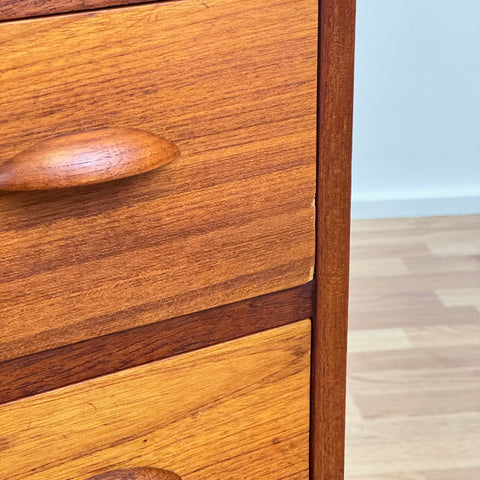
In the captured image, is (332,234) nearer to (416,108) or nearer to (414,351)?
(414,351)

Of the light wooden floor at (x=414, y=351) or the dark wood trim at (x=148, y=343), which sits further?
the light wooden floor at (x=414, y=351)

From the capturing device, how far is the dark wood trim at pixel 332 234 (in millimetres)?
470

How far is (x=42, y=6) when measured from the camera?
0.38 metres

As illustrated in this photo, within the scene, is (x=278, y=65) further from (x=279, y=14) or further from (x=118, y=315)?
(x=118, y=315)

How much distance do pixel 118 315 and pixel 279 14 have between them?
0.59 feet

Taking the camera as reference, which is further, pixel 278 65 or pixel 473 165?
pixel 473 165

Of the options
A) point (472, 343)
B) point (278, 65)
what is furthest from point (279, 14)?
point (472, 343)

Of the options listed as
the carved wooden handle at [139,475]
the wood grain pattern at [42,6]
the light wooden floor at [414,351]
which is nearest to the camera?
the wood grain pattern at [42,6]

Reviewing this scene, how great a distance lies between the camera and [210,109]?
44 centimetres

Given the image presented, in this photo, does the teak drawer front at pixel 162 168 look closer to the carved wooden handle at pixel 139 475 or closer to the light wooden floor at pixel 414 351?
the carved wooden handle at pixel 139 475

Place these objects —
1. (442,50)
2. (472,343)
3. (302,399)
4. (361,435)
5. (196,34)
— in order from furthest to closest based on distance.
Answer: (442,50) → (472,343) → (361,435) → (302,399) → (196,34)

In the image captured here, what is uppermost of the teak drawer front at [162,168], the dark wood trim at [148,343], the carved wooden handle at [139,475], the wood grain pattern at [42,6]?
the wood grain pattern at [42,6]

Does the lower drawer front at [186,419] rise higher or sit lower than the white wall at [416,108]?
higher

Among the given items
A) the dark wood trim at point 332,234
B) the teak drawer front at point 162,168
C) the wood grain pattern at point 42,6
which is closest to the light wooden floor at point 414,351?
the dark wood trim at point 332,234
